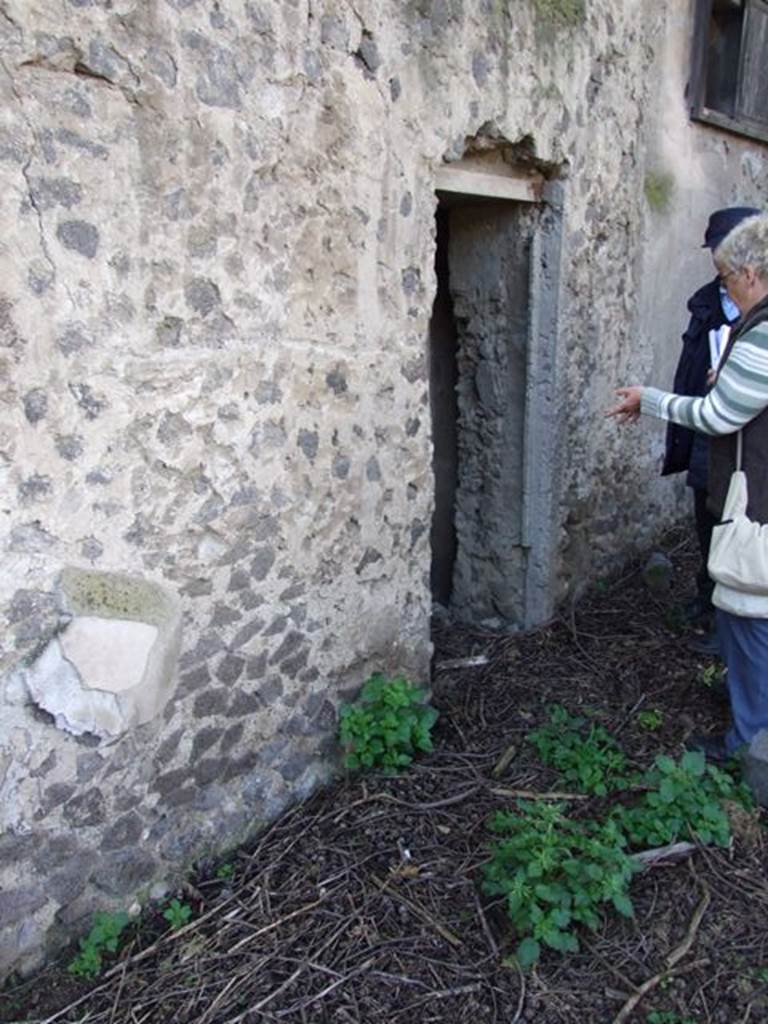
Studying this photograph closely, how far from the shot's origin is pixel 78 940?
8.15 feet

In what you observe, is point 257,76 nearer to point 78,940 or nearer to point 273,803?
point 273,803

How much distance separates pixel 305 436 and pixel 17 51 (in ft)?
4.22

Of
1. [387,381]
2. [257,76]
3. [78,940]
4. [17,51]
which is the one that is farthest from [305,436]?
[78,940]

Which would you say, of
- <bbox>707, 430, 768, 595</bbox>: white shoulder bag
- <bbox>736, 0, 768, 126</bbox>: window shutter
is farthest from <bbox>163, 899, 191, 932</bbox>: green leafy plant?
<bbox>736, 0, 768, 126</bbox>: window shutter

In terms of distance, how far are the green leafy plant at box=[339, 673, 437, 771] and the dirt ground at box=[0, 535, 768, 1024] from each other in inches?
2.9

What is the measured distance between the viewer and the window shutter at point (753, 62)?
17.9 ft

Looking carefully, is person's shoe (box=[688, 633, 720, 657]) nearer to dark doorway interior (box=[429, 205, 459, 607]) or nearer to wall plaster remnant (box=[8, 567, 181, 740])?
dark doorway interior (box=[429, 205, 459, 607])

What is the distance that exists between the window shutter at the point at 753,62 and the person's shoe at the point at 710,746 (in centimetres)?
403

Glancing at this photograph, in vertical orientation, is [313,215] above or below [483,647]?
above

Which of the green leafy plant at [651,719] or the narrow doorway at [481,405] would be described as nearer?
the green leafy plant at [651,719]

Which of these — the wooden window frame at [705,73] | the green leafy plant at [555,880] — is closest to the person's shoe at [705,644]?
the green leafy plant at [555,880]

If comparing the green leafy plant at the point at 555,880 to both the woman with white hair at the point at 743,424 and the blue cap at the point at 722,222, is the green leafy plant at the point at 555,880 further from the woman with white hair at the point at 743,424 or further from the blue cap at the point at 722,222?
the blue cap at the point at 722,222

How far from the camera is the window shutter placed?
17.9ft

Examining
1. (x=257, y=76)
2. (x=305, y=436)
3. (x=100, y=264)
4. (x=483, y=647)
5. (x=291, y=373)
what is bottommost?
(x=483, y=647)
